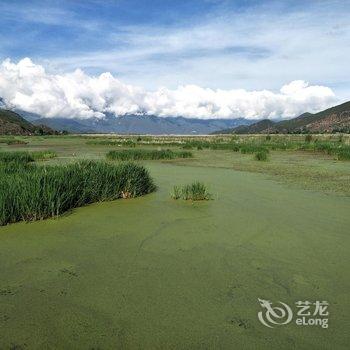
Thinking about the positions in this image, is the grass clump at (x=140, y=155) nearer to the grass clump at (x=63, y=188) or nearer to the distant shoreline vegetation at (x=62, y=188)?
the distant shoreline vegetation at (x=62, y=188)

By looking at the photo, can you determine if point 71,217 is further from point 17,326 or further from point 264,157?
point 264,157

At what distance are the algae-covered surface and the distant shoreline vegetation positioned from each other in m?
0.28

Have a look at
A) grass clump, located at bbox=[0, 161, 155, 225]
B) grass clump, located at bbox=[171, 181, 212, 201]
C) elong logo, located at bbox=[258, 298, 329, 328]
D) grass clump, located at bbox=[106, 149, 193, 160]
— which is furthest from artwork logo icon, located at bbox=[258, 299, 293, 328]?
grass clump, located at bbox=[106, 149, 193, 160]

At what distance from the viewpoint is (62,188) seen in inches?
332

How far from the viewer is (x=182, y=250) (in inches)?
231

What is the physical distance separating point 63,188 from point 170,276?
4337mm

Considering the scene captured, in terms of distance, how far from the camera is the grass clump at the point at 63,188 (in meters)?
7.26

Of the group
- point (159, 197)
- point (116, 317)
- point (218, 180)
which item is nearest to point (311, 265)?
point (116, 317)

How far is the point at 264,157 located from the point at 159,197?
507 inches

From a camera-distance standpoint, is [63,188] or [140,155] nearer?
[63,188]

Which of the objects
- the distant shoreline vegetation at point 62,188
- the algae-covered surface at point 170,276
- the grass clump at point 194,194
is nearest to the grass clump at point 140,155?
the distant shoreline vegetation at point 62,188

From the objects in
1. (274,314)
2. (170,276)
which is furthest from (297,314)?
(170,276)

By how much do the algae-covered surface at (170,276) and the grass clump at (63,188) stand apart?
0.89ft

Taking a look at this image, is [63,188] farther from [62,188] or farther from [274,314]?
[274,314]
